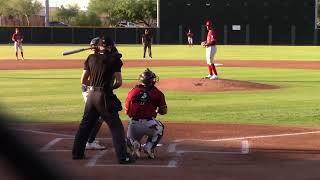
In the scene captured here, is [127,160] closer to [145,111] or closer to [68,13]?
[145,111]

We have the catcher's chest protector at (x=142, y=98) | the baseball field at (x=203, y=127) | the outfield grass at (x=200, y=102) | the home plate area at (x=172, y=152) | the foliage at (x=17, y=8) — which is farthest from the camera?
the foliage at (x=17, y=8)

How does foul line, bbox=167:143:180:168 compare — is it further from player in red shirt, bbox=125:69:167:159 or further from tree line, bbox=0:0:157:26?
tree line, bbox=0:0:157:26

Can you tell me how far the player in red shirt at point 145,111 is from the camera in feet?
29.1

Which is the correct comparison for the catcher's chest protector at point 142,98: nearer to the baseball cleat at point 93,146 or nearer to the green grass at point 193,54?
the baseball cleat at point 93,146

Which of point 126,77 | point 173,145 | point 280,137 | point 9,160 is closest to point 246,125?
point 280,137

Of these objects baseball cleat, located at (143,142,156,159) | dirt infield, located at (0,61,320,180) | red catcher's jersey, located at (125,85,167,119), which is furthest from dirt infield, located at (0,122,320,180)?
red catcher's jersey, located at (125,85,167,119)

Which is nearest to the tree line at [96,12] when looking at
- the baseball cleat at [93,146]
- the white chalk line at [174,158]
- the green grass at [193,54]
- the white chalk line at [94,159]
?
the green grass at [193,54]

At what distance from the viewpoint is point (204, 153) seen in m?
9.40

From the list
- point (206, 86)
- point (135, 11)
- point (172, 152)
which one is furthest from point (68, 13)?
point (172, 152)

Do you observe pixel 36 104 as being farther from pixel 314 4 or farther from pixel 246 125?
pixel 314 4

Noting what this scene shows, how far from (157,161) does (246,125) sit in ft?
13.5

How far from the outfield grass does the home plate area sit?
2.30 m

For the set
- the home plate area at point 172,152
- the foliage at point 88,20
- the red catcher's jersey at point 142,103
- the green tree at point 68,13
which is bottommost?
the home plate area at point 172,152

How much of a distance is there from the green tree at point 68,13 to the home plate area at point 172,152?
108 m
